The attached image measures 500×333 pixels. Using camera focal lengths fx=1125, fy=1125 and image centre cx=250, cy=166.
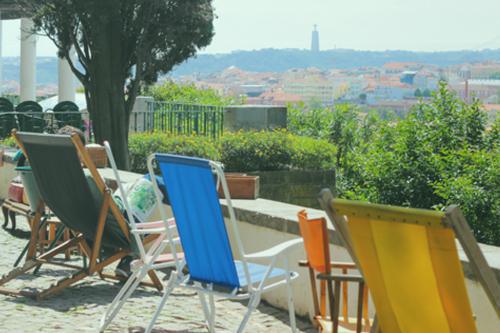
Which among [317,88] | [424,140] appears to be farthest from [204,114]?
[317,88]

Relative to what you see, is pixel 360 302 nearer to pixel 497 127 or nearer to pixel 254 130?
pixel 497 127

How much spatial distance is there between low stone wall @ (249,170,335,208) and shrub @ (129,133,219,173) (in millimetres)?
737

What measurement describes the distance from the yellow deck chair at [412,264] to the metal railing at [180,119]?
13.7 meters

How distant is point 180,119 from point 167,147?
3.00 metres

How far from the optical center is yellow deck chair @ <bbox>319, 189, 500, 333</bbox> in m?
3.24

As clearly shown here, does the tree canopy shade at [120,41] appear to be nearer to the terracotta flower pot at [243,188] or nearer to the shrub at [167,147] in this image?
the shrub at [167,147]

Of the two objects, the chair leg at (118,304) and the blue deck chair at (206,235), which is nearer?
the blue deck chair at (206,235)

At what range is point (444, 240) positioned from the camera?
3.25m

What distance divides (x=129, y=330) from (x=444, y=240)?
3.08 meters

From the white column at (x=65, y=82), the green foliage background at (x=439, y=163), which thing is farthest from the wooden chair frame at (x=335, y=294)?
the white column at (x=65, y=82)

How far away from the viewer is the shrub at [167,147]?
50.9 ft

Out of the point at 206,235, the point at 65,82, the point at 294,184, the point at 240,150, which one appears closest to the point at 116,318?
→ the point at 206,235

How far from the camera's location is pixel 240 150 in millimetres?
15844

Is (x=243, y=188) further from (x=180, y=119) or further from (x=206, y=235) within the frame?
(x=180, y=119)
